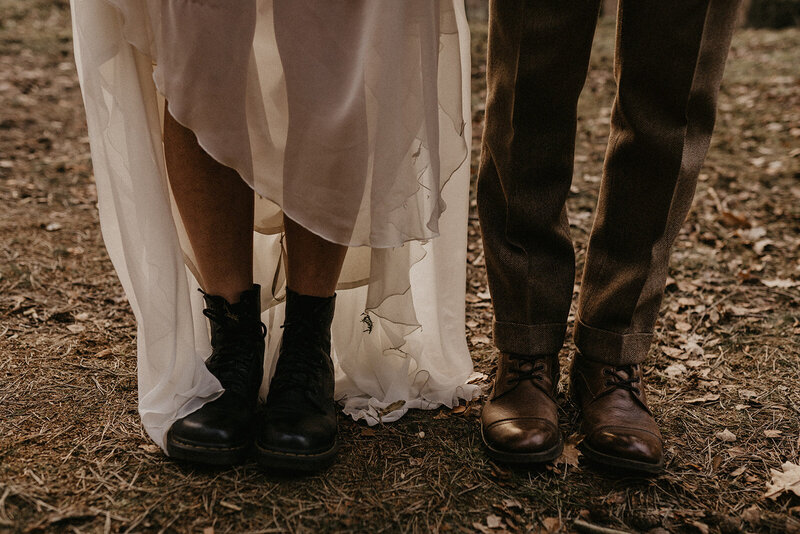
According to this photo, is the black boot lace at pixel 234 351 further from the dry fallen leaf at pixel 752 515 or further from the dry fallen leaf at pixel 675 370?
the dry fallen leaf at pixel 675 370

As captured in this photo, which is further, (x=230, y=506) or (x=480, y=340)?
(x=480, y=340)

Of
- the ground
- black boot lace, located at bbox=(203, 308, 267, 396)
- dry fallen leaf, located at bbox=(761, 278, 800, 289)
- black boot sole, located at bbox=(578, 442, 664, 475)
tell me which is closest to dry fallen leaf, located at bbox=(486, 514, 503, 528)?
the ground

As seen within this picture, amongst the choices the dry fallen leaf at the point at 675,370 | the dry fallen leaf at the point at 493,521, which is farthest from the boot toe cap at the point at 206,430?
the dry fallen leaf at the point at 675,370

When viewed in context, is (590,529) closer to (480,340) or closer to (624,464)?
(624,464)

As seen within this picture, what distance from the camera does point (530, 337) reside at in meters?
1.67

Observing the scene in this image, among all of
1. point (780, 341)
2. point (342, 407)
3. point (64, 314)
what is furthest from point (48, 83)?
point (780, 341)

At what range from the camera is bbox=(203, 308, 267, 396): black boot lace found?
61.6 inches

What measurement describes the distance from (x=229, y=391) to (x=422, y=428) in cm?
55

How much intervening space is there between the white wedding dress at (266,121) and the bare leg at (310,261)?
105 millimetres

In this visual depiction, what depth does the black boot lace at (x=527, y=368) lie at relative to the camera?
5.42 feet

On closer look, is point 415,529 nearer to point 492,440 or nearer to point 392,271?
point 492,440

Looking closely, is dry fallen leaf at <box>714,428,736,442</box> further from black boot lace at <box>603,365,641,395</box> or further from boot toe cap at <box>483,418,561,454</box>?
boot toe cap at <box>483,418,561,454</box>

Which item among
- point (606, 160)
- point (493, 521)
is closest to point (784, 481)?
point (493, 521)

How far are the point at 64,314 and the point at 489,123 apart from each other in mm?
1727
